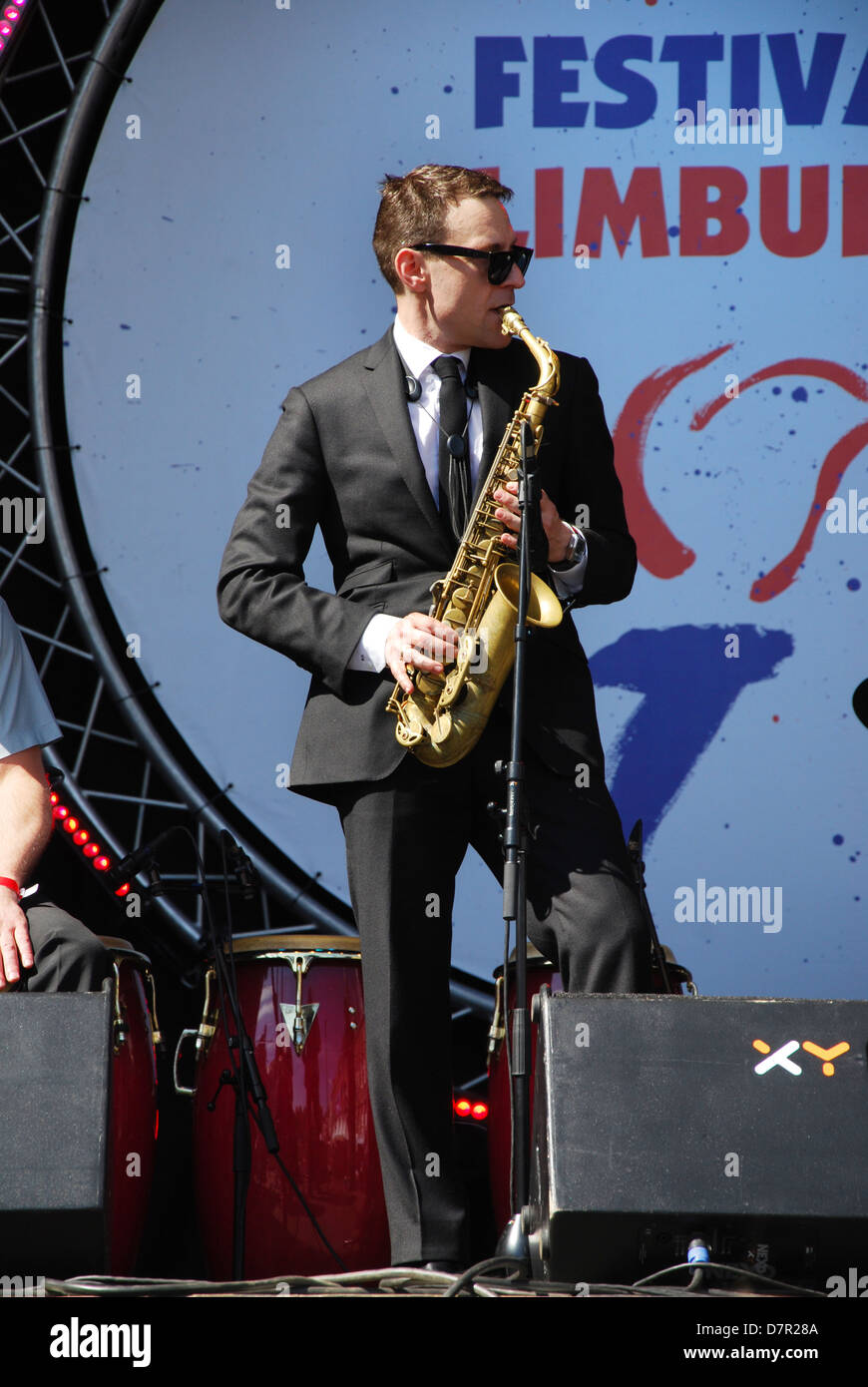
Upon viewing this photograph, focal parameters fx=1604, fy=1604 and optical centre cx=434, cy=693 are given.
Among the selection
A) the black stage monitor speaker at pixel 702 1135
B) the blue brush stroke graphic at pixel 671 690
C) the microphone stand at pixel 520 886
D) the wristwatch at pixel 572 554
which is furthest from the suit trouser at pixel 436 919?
the blue brush stroke graphic at pixel 671 690

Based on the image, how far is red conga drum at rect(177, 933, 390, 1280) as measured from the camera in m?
3.69

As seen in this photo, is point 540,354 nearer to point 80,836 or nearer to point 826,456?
point 826,456

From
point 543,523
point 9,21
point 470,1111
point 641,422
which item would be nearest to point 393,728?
point 543,523

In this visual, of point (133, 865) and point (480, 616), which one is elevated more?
point (480, 616)

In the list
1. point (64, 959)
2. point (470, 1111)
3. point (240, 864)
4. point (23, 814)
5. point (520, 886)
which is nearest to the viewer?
point (520, 886)

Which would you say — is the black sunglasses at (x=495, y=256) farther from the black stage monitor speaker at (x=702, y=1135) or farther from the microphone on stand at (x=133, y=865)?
the microphone on stand at (x=133, y=865)

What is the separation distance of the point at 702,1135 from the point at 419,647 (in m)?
0.99

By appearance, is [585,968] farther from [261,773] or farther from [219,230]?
[219,230]

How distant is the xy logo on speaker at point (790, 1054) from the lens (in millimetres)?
2361

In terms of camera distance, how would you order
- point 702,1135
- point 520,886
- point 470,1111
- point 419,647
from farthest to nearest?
point 470,1111, point 419,647, point 520,886, point 702,1135

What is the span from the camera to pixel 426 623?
287cm

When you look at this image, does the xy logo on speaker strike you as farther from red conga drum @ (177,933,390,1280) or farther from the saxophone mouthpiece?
red conga drum @ (177,933,390,1280)

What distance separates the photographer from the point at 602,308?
4660mm

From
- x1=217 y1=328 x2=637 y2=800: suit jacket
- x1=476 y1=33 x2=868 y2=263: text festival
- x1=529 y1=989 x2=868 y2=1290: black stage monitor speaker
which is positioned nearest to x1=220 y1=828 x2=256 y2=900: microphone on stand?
x1=217 y1=328 x2=637 y2=800: suit jacket
